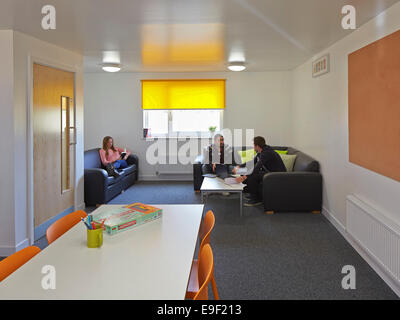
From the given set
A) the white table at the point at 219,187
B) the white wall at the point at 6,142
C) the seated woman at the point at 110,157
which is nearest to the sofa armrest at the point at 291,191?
the white table at the point at 219,187

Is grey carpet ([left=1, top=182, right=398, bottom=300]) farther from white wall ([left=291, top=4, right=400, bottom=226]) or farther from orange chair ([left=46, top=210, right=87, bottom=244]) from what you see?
orange chair ([left=46, top=210, right=87, bottom=244])

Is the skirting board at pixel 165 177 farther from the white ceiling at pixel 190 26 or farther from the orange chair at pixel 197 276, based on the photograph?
the orange chair at pixel 197 276

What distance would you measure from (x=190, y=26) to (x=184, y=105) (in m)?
4.10

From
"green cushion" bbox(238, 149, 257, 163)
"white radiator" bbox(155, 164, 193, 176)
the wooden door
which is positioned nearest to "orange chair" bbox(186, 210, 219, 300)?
the wooden door

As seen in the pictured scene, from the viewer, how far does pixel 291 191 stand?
5.15m

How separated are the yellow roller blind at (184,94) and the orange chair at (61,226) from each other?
18.0ft

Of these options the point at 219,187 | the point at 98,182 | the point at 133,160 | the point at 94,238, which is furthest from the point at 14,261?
the point at 133,160

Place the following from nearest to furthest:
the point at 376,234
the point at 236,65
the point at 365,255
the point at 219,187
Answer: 1. the point at 376,234
2. the point at 365,255
3. the point at 219,187
4. the point at 236,65

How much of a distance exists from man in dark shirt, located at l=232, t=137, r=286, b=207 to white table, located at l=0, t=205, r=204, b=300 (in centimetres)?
338

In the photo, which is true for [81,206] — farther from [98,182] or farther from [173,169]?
[173,169]

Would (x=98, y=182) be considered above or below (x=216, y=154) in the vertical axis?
below

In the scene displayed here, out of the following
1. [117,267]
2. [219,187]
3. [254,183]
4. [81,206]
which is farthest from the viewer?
[254,183]

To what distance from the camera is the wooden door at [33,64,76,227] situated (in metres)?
4.21

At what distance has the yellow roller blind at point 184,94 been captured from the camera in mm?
7793
